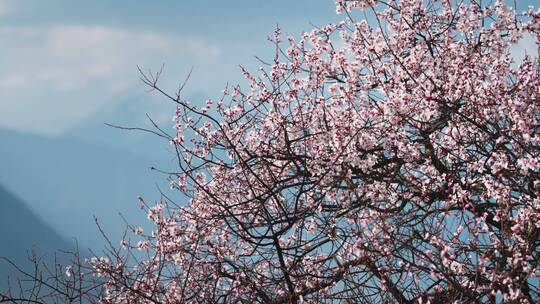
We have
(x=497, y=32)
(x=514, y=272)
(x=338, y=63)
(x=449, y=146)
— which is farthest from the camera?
(x=338, y=63)

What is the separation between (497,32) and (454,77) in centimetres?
185

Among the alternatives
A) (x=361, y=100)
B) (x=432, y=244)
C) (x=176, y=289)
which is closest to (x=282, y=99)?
(x=361, y=100)

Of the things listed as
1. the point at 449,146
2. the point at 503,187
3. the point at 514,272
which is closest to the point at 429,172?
the point at 449,146

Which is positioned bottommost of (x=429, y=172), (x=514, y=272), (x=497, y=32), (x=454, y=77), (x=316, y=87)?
(x=514, y=272)

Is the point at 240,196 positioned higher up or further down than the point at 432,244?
higher up

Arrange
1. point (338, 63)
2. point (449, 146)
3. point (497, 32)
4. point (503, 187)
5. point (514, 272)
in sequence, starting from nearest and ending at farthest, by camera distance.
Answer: point (514, 272) → point (503, 187) → point (449, 146) → point (497, 32) → point (338, 63)

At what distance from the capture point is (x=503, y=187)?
27.7 feet

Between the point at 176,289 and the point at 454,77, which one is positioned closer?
the point at 454,77

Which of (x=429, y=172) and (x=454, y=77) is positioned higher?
(x=454, y=77)

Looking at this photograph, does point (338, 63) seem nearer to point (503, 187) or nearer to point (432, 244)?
point (503, 187)

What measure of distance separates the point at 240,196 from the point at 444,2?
5.87 meters

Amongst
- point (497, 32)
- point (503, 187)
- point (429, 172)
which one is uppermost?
point (497, 32)

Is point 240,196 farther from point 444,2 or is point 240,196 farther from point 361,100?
point 444,2

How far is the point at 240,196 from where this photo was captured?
12898mm
